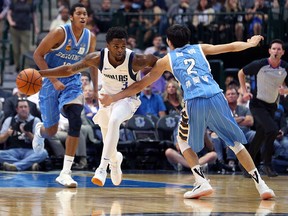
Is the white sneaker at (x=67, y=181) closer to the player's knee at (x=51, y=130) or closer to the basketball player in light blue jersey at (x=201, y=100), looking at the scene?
the player's knee at (x=51, y=130)

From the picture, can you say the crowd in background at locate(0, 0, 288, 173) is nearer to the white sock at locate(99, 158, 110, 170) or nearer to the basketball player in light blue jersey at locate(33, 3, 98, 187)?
the basketball player in light blue jersey at locate(33, 3, 98, 187)

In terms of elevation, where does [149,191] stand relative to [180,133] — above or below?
below

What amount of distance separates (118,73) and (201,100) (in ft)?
4.04

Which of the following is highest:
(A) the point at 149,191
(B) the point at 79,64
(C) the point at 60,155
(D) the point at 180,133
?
(B) the point at 79,64

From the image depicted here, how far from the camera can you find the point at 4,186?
9.91 metres

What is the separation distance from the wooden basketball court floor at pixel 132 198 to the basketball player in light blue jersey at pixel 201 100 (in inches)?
11.8

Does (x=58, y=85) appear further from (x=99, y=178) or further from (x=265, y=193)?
(x=265, y=193)

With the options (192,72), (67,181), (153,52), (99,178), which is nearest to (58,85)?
(67,181)

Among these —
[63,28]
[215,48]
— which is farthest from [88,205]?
[63,28]

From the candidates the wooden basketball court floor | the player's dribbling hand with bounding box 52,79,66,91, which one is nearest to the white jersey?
the player's dribbling hand with bounding box 52,79,66,91

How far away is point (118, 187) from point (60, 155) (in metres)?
4.44

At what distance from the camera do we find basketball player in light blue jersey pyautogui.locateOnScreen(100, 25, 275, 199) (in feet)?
27.4

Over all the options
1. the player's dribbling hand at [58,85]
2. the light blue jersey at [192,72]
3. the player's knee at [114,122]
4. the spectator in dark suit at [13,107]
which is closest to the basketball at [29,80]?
the player's dribbling hand at [58,85]

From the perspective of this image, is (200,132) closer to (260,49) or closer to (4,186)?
(4,186)
